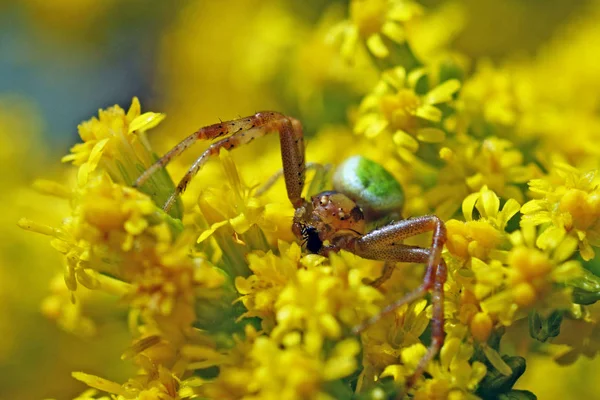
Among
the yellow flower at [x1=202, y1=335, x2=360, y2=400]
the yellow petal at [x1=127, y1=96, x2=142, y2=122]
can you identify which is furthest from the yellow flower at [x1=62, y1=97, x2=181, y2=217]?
the yellow flower at [x1=202, y1=335, x2=360, y2=400]

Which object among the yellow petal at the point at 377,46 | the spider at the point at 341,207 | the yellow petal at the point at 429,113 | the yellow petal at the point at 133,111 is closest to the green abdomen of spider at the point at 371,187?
the spider at the point at 341,207

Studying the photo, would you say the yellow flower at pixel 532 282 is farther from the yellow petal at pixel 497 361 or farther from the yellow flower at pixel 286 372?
the yellow flower at pixel 286 372

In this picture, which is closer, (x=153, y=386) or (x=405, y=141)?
(x=153, y=386)

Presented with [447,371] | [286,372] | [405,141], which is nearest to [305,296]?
[286,372]

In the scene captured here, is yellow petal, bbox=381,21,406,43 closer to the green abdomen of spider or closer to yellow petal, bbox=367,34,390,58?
yellow petal, bbox=367,34,390,58

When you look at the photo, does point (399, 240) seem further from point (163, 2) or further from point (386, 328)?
point (163, 2)

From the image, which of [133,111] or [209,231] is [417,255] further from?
[133,111]
